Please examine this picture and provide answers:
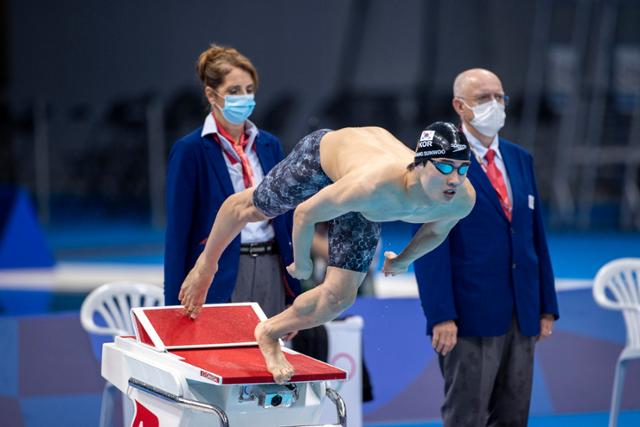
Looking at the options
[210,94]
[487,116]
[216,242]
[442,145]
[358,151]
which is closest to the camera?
[442,145]

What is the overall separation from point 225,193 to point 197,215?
16cm

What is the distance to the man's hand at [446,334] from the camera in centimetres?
416

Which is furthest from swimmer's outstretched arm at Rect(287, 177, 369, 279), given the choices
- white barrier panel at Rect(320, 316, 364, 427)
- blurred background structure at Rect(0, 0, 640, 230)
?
blurred background structure at Rect(0, 0, 640, 230)

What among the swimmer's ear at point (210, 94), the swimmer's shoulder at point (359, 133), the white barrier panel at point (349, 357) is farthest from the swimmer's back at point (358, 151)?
the white barrier panel at point (349, 357)

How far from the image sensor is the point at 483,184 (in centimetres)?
424

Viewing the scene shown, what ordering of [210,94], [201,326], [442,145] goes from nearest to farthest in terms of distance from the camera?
1. [442,145]
2. [201,326]
3. [210,94]

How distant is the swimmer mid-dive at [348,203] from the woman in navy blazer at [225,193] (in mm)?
417

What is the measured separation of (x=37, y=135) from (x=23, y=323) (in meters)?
9.94

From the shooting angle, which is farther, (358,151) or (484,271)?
(484,271)

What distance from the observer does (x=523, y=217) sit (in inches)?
169

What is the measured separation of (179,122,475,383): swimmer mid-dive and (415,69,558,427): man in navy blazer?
2.35 ft

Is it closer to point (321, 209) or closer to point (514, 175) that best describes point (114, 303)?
point (514, 175)

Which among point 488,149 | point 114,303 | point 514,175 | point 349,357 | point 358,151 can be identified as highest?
point 358,151

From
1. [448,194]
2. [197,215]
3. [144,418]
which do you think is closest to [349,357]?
[197,215]
